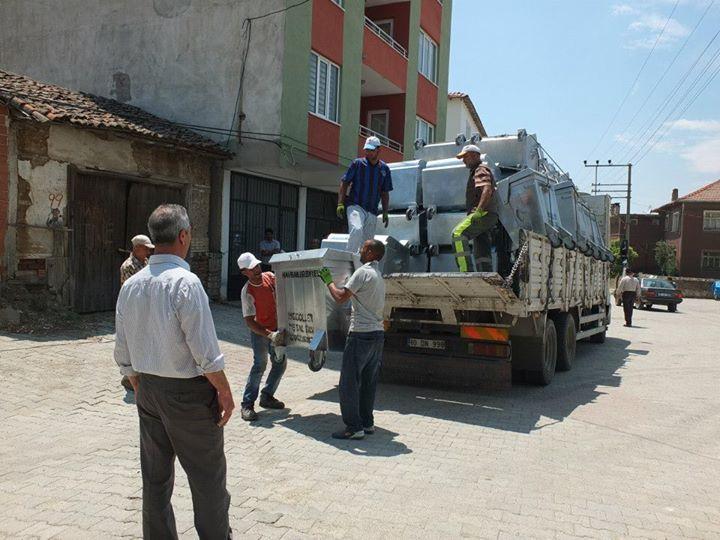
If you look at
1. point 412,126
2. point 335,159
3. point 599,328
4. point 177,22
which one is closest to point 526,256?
point 599,328

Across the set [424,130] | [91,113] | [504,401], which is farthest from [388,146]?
[504,401]

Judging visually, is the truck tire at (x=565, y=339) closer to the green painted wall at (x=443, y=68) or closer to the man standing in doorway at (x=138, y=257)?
the man standing in doorway at (x=138, y=257)

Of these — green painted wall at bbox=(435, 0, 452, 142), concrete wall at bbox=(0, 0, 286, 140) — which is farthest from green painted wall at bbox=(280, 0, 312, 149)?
green painted wall at bbox=(435, 0, 452, 142)

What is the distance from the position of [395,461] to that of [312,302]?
5.75 feet

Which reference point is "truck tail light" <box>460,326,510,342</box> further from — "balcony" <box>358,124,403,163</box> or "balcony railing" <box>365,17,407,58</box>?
"balcony railing" <box>365,17,407,58</box>

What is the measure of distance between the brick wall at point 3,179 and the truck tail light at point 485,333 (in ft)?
23.1

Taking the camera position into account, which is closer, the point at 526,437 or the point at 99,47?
the point at 526,437

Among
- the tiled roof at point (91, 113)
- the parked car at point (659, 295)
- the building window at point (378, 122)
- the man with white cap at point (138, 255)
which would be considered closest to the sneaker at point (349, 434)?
the man with white cap at point (138, 255)

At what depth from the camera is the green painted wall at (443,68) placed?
22844 mm

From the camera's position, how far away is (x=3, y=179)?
9227mm

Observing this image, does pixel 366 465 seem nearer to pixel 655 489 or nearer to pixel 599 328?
pixel 655 489

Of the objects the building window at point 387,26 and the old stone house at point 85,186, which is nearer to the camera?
the old stone house at point 85,186

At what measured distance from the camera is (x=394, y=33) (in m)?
19.7

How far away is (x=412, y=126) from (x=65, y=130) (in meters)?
12.4
